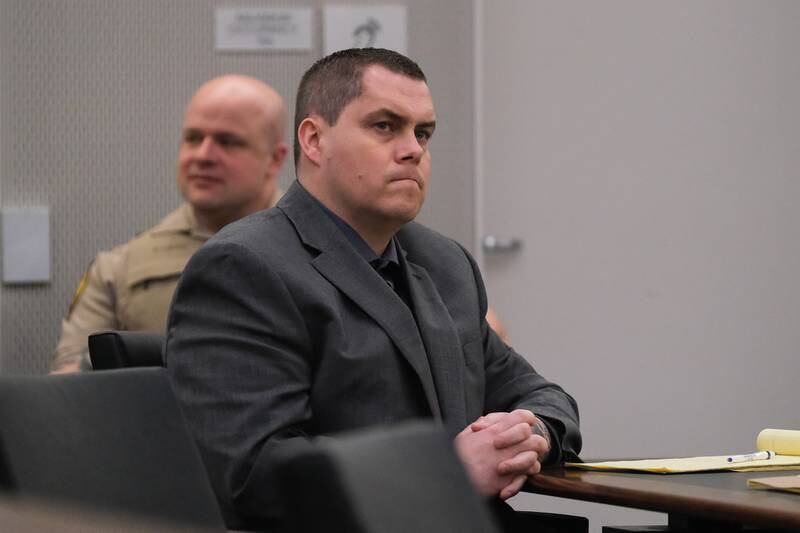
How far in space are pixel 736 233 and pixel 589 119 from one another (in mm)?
653

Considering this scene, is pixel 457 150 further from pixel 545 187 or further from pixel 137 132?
pixel 137 132

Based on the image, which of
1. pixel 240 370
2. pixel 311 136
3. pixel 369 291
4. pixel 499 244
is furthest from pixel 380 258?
pixel 499 244

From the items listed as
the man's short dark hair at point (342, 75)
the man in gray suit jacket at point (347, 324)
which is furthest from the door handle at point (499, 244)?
the man's short dark hair at point (342, 75)

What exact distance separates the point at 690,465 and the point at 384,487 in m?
1.16

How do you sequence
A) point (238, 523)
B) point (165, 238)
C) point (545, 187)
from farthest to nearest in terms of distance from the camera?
1. point (545, 187)
2. point (165, 238)
3. point (238, 523)

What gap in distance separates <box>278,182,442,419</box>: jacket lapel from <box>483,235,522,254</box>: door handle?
2.26 meters

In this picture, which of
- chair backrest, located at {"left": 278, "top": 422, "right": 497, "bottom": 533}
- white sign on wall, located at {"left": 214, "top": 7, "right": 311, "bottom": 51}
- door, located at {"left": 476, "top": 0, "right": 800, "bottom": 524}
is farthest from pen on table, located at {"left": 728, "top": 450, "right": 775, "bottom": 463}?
white sign on wall, located at {"left": 214, "top": 7, "right": 311, "bottom": 51}

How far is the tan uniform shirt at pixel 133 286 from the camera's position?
3719 millimetres

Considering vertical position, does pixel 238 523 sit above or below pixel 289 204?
below

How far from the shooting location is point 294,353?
212cm

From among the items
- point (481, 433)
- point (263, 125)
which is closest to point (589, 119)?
point (263, 125)

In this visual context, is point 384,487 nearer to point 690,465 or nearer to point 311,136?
point 690,465

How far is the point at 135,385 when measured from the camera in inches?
55.9

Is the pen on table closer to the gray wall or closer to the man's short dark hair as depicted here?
the man's short dark hair
